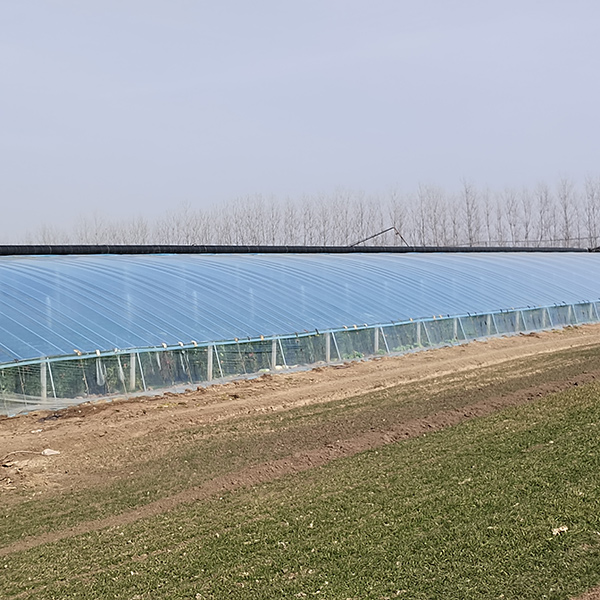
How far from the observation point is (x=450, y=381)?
18.9 m

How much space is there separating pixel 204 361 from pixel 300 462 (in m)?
8.77

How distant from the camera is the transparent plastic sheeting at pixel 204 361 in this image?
17048 millimetres

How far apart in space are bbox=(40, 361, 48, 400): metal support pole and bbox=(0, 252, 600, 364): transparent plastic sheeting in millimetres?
296

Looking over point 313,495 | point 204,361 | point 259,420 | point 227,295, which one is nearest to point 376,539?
point 313,495

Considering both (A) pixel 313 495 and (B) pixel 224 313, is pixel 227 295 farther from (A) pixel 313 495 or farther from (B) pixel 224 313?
(A) pixel 313 495

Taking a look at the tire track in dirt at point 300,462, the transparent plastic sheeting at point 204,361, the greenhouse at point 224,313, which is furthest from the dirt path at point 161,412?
the tire track in dirt at point 300,462

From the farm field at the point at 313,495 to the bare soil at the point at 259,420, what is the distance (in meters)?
0.06

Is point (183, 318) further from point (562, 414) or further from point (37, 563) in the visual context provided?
point (37, 563)

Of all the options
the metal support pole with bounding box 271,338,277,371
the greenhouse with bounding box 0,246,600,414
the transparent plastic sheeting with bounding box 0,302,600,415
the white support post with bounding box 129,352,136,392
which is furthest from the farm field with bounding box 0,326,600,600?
the metal support pole with bounding box 271,338,277,371

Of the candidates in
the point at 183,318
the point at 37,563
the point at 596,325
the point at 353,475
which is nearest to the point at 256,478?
the point at 353,475

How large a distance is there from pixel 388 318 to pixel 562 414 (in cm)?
1350

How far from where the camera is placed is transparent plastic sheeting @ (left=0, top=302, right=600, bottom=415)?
1705 centimetres

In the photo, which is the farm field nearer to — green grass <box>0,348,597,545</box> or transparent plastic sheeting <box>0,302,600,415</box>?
green grass <box>0,348,597,545</box>

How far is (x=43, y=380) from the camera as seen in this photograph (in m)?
17.2
